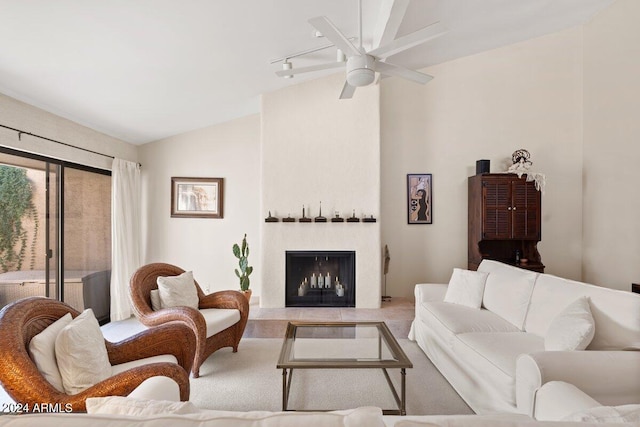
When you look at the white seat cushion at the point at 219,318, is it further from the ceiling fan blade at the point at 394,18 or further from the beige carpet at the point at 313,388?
the ceiling fan blade at the point at 394,18

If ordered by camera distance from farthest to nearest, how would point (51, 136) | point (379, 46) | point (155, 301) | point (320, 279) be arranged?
1. point (320, 279)
2. point (51, 136)
3. point (155, 301)
4. point (379, 46)

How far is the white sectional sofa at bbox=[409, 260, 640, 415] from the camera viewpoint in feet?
5.62

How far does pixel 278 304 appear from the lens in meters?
4.59

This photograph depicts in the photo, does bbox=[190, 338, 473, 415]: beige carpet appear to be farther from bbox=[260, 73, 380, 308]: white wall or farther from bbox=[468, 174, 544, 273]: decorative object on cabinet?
bbox=[468, 174, 544, 273]: decorative object on cabinet

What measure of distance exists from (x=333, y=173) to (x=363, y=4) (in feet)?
6.75

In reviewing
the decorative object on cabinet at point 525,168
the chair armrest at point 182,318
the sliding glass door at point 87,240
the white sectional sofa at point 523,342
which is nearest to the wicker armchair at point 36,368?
the chair armrest at point 182,318

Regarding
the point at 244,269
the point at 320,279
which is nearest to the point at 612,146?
the point at 320,279

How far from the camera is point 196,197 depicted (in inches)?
207

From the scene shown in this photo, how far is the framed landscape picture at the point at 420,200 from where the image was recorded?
5.12 metres

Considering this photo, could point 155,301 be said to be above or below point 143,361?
above

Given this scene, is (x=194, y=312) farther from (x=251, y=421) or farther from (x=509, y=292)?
(x=509, y=292)

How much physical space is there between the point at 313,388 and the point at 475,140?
169 inches

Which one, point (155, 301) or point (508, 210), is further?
point (508, 210)

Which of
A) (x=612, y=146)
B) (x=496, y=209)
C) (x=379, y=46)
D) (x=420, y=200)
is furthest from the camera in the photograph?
(x=420, y=200)
